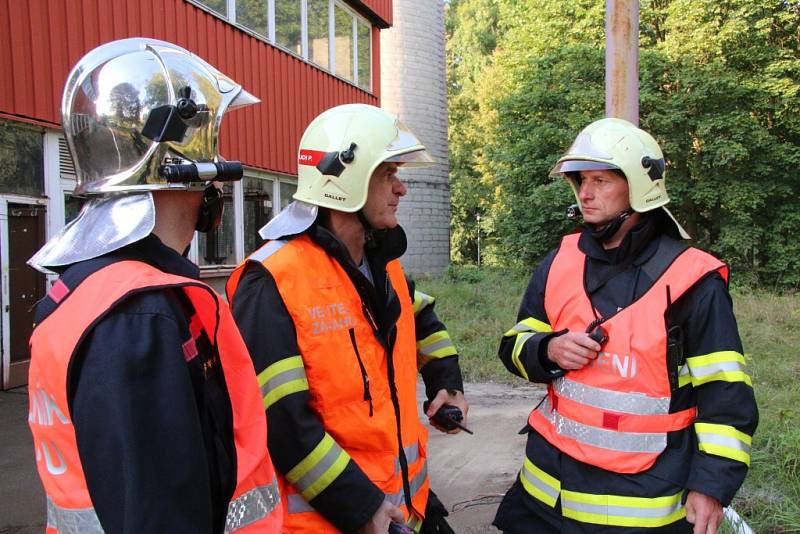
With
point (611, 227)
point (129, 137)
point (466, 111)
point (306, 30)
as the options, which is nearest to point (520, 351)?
point (611, 227)

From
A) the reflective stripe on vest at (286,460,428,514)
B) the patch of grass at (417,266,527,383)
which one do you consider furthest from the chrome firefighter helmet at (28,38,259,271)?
the patch of grass at (417,266,527,383)

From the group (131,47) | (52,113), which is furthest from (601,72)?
(131,47)

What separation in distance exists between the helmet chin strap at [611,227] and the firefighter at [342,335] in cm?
75

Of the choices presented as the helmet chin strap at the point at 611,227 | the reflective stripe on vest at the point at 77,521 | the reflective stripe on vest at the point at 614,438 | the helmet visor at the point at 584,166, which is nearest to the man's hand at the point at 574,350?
the reflective stripe on vest at the point at 614,438

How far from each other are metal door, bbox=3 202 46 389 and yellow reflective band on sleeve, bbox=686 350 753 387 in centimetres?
622

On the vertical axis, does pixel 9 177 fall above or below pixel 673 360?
above

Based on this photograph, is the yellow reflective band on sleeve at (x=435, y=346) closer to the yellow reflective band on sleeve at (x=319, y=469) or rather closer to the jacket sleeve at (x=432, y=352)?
the jacket sleeve at (x=432, y=352)

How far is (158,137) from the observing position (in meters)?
Answer: 1.44

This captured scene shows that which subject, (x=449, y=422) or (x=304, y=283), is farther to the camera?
(x=449, y=422)

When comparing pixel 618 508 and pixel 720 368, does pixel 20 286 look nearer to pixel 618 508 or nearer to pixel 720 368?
pixel 618 508

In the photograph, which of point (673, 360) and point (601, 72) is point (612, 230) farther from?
point (601, 72)

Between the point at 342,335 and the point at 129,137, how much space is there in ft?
2.76

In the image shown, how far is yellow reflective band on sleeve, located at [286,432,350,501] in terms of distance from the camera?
182cm

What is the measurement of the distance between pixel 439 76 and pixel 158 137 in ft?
61.9
